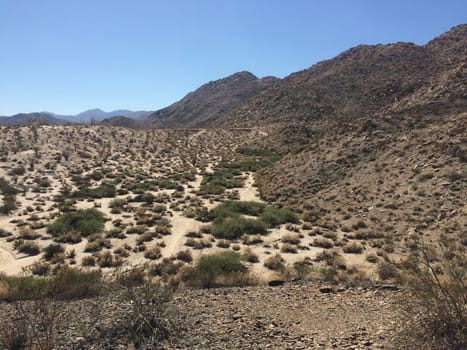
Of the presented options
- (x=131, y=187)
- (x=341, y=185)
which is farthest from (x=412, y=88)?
(x=131, y=187)

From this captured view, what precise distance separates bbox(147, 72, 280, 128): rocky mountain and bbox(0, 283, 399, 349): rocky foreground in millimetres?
103829

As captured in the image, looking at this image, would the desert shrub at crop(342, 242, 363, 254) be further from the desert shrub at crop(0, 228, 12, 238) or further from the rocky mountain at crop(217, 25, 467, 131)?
the rocky mountain at crop(217, 25, 467, 131)

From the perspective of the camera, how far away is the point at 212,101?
141000 millimetres

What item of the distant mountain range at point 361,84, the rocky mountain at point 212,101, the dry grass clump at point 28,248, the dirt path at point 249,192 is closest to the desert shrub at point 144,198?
the dirt path at point 249,192

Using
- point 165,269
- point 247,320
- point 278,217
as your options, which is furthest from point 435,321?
point 278,217

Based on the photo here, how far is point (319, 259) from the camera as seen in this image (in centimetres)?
1210

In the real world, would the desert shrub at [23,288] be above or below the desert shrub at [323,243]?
above

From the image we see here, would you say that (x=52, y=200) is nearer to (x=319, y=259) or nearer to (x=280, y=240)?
(x=280, y=240)

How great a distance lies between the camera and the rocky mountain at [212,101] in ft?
407

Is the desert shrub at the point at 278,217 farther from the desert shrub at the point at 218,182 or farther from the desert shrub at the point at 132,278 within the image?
the desert shrub at the point at 132,278

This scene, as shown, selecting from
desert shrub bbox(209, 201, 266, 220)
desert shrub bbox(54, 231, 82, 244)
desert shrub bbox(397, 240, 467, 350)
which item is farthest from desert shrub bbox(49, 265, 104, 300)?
desert shrub bbox(209, 201, 266, 220)

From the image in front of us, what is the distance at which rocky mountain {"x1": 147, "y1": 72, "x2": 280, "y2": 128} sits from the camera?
124162mm

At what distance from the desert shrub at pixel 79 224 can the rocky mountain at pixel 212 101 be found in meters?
93.8

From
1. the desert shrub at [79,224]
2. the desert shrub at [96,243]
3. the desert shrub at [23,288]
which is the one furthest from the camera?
the desert shrub at [79,224]
